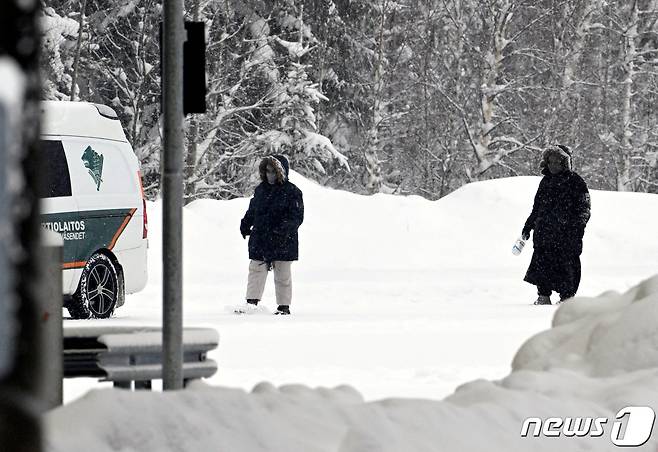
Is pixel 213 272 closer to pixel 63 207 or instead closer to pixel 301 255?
pixel 301 255

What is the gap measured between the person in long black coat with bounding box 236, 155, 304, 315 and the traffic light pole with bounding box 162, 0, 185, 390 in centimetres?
892

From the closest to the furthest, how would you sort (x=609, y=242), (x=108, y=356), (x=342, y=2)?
(x=108, y=356) → (x=609, y=242) → (x=342, y=2)

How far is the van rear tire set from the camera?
11688mm

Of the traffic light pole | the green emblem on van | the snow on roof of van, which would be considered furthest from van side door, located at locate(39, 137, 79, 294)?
the traffic light pole

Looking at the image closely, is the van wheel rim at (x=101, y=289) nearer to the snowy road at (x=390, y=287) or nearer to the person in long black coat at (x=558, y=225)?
the snowy road at (x=390, y=287)

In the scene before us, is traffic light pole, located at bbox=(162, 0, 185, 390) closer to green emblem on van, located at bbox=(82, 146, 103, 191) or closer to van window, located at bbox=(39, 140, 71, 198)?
van window, located at bbox=(39, 140, 71, 198)

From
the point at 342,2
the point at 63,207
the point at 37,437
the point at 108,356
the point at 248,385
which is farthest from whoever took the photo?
the point at 342,2

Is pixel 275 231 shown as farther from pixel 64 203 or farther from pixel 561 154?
pixel 561 154

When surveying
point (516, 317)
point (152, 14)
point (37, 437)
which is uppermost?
point (152, 14)

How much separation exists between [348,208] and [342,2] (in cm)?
1291

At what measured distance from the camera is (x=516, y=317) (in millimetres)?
12195

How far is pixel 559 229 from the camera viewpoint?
1382 centimetres

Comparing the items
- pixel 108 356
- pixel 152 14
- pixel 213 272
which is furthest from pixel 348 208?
pixel 108 356

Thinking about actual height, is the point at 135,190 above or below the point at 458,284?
above
